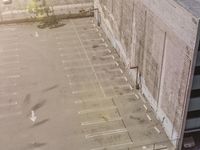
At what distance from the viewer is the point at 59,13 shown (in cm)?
6938

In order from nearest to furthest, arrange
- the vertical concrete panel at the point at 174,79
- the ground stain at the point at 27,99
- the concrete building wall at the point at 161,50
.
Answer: the concrete building wall at the point at 161,50
the vertical concrete panel at the point at 174,79
the ground stain at the point at 27,99

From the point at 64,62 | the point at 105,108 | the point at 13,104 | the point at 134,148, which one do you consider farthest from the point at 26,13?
the point at 134,148

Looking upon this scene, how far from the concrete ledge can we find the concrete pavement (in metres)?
4.86

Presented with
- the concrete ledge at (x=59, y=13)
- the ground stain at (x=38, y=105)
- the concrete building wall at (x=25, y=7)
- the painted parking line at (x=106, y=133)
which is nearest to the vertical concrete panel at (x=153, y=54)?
the painted parking line at (x=106, y=133)

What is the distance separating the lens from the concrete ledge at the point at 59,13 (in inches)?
2601

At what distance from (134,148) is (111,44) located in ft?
79.6

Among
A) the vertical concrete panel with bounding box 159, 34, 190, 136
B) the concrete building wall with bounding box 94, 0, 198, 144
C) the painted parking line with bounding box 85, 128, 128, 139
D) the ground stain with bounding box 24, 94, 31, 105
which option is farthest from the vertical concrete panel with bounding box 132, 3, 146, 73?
the ground stain with bounding box 24, 94, 31, 105

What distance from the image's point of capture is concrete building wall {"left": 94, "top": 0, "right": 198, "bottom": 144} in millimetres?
33812

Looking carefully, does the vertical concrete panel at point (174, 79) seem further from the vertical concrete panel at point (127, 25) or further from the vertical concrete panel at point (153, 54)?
the vertical concrete panel at point (127, 25)

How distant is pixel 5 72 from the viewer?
168 feet

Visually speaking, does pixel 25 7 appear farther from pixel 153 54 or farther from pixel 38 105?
pixel 153 54

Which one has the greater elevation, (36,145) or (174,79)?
(174,79)

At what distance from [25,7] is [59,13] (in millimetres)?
7889

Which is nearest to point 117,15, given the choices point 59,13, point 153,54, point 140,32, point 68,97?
point 140,32
